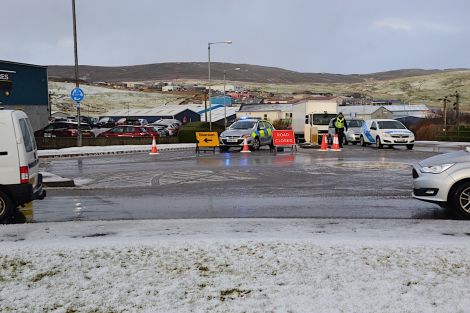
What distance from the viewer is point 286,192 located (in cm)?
1220

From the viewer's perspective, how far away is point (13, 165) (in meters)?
8.75

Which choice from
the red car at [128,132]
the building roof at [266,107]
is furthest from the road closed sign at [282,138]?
the building roof at [266,107]

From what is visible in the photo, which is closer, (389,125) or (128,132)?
(389,125)

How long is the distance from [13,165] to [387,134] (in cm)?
2307

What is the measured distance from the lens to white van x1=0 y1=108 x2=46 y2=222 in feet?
28.5

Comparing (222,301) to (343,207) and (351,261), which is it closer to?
(351,261)

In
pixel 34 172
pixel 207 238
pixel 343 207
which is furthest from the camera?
pixel 343 207

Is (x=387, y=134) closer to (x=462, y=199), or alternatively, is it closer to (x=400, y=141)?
(x=400, y=141)

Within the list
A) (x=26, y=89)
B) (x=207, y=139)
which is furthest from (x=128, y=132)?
(x=207, y=139)

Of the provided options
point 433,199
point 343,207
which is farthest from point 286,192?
point 433,199

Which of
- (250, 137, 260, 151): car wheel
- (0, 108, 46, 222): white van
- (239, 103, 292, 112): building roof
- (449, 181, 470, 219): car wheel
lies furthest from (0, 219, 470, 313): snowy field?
(239, 103, 292, 112): building roof

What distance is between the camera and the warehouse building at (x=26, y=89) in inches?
1836

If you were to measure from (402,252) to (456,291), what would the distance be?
106 cm

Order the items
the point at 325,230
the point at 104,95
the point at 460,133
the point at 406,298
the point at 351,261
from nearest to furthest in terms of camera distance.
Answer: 1. the point at 406,298
2. the point at 351,261
3. the point at 325,230
4. the point at 460,133
5. the point at 104,95
